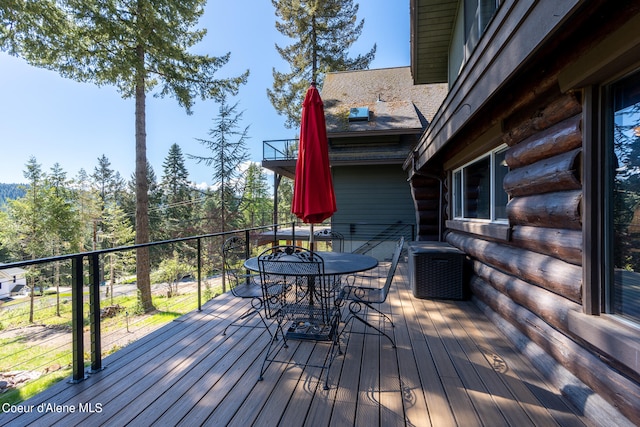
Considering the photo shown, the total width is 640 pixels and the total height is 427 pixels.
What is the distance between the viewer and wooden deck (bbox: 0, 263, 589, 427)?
167cm

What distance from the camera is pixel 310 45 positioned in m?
14.3

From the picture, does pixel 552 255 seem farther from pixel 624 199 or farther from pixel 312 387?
pixel 312 387

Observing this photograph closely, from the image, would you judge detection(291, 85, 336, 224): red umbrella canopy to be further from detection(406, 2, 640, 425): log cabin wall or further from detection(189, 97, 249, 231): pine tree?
detection(189, 97, 249, 231): pine tree

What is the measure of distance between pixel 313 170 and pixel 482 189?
94.6 inches

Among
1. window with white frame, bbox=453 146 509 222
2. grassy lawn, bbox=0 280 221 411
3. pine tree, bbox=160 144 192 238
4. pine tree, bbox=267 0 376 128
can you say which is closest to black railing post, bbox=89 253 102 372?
window with white frame, bbox=453 146 509 222

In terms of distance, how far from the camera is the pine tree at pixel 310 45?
13.9 metres

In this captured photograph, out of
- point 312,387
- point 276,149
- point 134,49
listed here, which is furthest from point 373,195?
point 312,387

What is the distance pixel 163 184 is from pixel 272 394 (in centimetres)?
2908

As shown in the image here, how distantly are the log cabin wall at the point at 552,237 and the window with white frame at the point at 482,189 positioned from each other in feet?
0.86

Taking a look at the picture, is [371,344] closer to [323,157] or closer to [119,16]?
[323,157]

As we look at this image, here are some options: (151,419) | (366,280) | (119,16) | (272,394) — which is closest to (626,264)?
(272,394)

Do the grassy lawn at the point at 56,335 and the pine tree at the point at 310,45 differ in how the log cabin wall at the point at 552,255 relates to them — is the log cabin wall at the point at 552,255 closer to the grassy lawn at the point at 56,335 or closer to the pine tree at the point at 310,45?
the grassy lawn at the point at 56,335

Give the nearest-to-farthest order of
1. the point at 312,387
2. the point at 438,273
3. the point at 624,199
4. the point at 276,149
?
the point at 624,199, the point at 312,387, the point at 438,273, the point at 276,149

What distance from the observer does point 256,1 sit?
1308 centimetres
